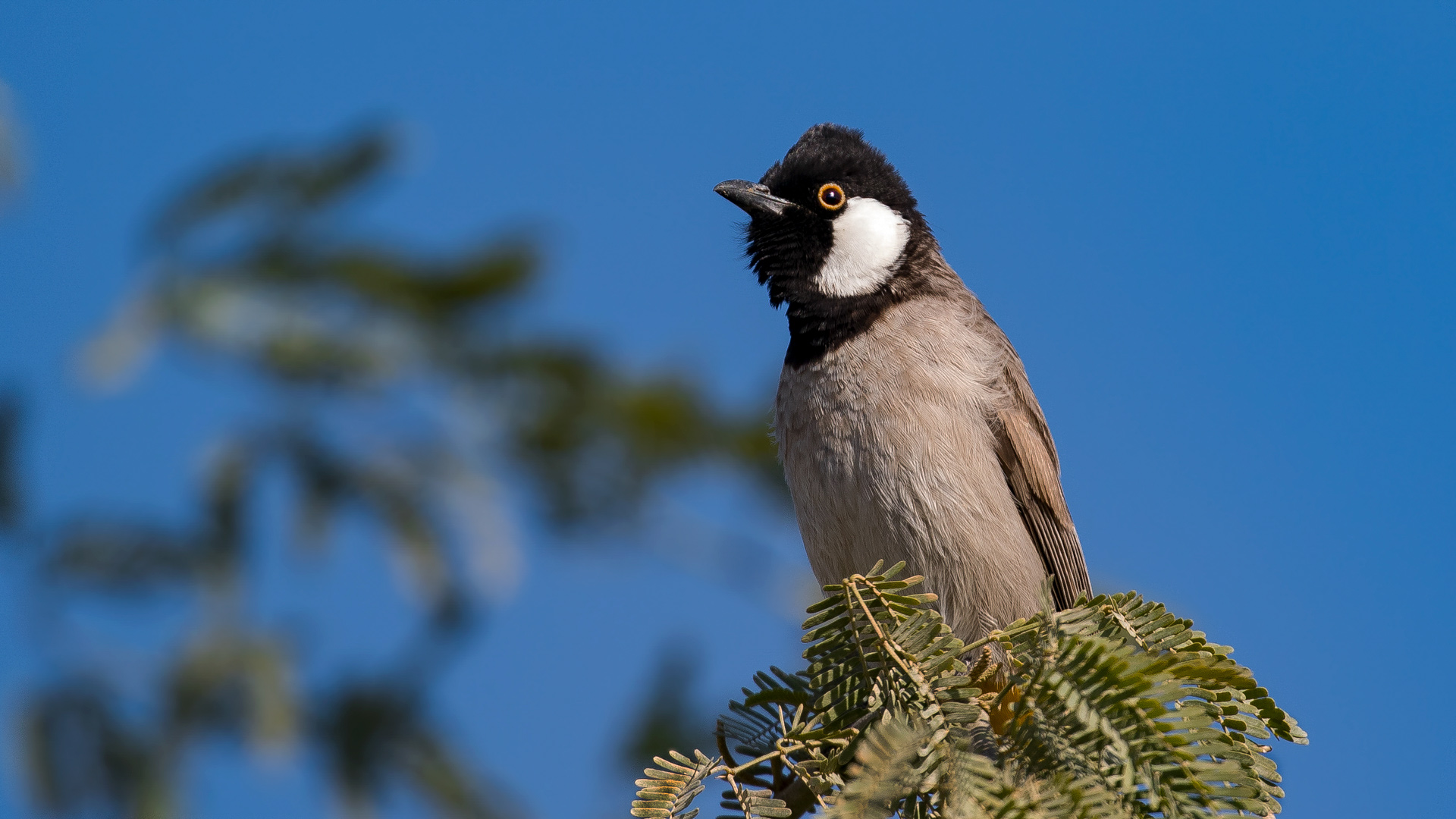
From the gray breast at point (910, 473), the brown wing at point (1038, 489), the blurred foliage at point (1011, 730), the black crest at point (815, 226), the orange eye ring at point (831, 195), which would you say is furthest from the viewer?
the orange eye ring at point (831, 195)

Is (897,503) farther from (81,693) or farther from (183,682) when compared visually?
(81,693)

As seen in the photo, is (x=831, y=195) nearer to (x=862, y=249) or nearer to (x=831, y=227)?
(x=831, y=227)

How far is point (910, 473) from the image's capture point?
4309 millimetres

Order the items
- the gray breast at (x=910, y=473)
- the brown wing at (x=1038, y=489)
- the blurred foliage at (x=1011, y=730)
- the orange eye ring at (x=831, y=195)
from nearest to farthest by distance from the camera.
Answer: the blurred foliage at (x=1011, y=730) → the gray breast at (x=910, y=473) → the brown wing at (x=1038, y=489) → the orange eye ring at (x=831, y=195)

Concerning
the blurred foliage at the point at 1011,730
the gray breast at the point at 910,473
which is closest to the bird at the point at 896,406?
the gray breast at the point at 910,473

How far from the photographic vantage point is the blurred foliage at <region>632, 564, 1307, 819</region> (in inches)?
90.7

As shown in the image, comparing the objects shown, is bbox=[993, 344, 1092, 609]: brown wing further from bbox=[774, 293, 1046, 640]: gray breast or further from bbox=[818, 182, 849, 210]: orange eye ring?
bbox=[818, 182, 849, 210]: orange eye ring

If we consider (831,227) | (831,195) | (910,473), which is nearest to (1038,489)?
(910,473)

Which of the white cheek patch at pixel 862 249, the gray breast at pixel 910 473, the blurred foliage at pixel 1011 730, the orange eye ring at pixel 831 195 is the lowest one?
the blurred foliage at pixel 1011 730

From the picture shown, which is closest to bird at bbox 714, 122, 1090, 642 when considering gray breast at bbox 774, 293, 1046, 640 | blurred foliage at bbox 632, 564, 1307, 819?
gray breast at bbox 774, 293, 1046, 640

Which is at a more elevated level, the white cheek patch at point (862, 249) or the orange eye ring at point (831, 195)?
the orange eye ring at point (831, 195)

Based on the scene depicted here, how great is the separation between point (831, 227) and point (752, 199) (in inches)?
15.1

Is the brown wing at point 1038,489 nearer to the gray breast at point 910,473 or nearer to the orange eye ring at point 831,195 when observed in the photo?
the gray breast at point 910,473

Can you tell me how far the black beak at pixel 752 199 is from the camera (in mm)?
5289
